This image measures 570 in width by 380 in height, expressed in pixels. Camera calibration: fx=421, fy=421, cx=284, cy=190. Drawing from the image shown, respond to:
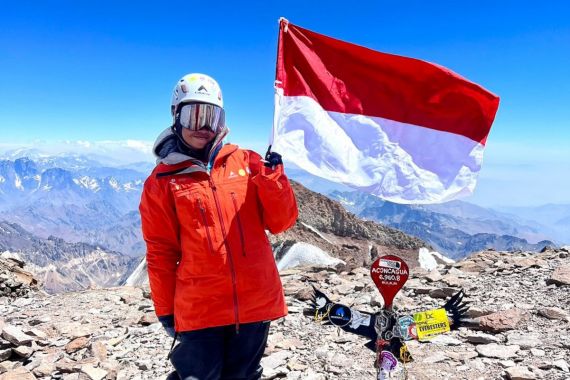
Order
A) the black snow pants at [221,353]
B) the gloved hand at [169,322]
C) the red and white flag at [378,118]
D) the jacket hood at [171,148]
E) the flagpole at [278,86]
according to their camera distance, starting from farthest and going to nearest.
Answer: the red and white flag at [378,118] → the flagpole at [278,86] → the gloved hand at [169,322] → the jacket hood at [171,148] → the black snow pants at [221,353]

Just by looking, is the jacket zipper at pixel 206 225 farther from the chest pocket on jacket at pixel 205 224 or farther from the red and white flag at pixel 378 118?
the red and white flag at pixel 378 118

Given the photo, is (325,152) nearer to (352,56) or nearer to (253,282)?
(352,56)

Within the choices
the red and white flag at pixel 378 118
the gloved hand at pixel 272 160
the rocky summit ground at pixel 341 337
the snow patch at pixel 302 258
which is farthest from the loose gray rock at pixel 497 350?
the snow patch at pixel 302 258

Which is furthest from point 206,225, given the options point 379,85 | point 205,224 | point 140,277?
point 140,277

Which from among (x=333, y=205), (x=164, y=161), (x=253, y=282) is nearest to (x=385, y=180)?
(x=253, y=282)

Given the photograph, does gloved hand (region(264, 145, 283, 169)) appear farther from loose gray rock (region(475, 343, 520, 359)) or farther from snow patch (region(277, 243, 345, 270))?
snow patch (region(277, 243, 345, 270))

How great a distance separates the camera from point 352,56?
5453 mm

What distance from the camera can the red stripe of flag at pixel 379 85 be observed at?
5.26m

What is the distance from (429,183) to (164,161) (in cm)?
314

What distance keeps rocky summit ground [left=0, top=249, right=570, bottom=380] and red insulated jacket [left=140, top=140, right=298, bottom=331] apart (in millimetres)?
2489

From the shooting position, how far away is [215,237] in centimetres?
381

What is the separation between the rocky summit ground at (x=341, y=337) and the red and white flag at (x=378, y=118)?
7.95ft

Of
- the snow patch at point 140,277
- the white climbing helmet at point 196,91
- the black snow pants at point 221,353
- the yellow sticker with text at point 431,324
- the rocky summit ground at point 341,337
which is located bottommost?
the snow patch at point 140,277

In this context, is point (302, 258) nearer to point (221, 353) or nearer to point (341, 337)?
point (341, 337)
